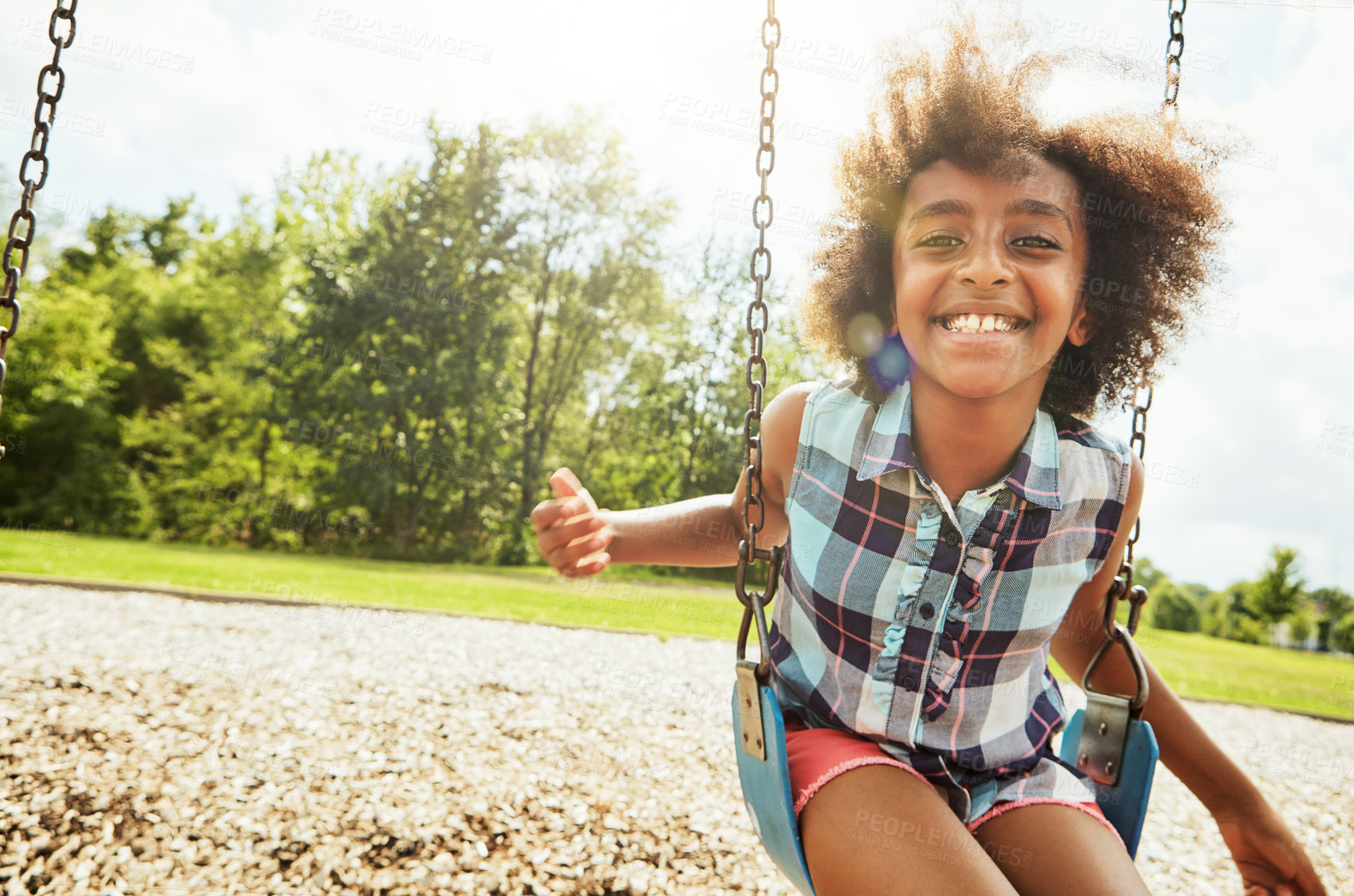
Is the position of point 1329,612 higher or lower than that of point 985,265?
lower

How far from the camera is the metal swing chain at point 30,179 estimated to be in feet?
5.18

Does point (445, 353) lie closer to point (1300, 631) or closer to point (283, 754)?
point (283, 754)

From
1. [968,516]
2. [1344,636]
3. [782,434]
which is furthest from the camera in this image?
[1344,636]

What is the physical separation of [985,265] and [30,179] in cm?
202

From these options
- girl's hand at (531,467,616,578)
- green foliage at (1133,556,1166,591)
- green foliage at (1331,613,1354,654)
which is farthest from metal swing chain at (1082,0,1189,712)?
green foliage at (1331,613,1354,654)

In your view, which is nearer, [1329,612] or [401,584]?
[401,584]

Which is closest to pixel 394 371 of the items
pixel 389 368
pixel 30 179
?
pixel 389 368

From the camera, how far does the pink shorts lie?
1.32m

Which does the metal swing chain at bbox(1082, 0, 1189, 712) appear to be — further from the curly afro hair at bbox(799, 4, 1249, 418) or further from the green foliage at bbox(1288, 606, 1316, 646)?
the green foliage at bbox(1288, 606, 1316, 646)

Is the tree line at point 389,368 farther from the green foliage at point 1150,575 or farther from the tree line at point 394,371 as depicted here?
the green foliage at point 1150,575

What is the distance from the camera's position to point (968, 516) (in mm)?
1440

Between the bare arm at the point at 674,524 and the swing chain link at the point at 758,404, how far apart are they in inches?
3.8

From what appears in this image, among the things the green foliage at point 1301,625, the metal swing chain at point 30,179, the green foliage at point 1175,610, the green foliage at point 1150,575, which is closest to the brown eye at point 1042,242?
the metal swing chain at point 30,179

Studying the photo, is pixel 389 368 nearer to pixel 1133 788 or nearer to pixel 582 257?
pixel 582 257
